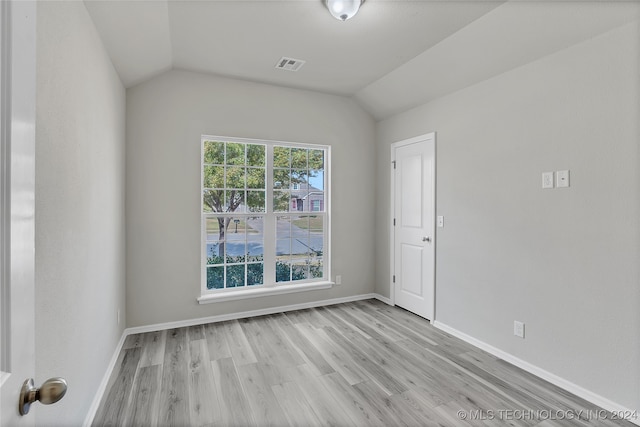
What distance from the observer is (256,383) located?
7.56ft

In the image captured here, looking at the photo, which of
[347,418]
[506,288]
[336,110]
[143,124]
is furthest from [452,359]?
[143,124]

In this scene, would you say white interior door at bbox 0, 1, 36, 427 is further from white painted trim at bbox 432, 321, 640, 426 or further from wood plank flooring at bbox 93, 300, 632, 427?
white painted trim at bbox 432, 321, 640, 426

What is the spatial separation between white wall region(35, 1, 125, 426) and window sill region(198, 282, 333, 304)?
103cm

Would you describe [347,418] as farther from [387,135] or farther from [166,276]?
[387,135]

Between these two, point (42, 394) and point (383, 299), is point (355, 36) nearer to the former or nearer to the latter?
point (42, 394)

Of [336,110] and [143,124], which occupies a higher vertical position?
[336,110]

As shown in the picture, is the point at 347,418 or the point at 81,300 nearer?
the point at 81,300

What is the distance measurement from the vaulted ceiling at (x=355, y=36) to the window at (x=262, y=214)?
0.90 metres

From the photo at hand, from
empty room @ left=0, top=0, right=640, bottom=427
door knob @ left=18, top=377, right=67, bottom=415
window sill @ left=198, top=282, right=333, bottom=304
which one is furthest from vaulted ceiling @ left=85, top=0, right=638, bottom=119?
window sill @ left=198, top=282, right=333, bottom=304

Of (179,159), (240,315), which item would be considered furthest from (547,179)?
(179,159)

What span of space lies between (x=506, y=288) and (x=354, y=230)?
193cm

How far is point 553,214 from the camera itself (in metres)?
2.36

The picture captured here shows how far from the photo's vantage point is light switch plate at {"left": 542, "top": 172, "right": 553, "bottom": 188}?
2.37 m

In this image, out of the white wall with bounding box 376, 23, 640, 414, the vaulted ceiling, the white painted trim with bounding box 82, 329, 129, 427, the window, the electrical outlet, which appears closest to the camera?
the white painted trim with bounding box 82, 329, 129, 427
